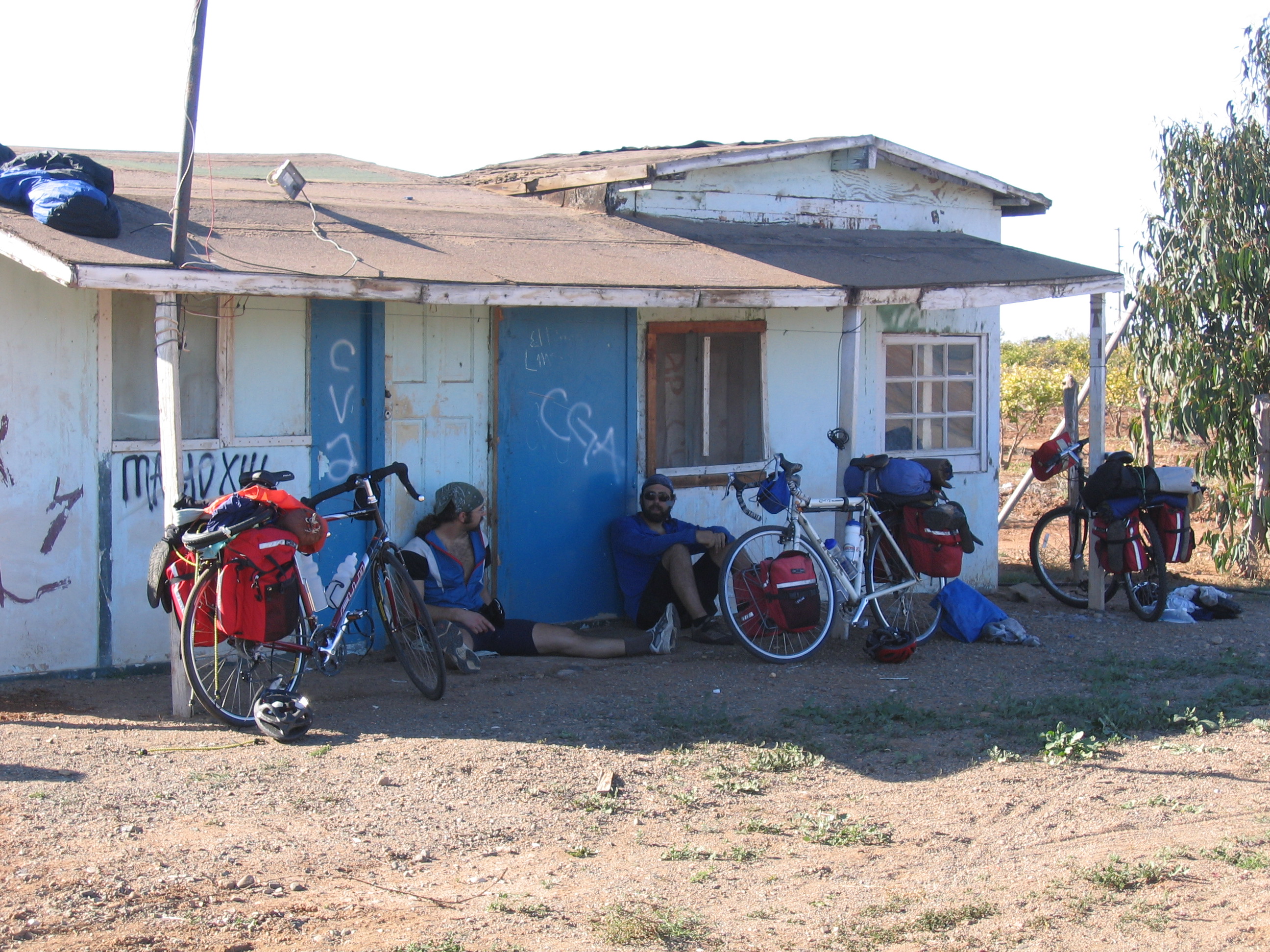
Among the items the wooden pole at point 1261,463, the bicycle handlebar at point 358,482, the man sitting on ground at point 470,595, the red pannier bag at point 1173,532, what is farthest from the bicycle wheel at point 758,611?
the wooden pole at point 1261,463

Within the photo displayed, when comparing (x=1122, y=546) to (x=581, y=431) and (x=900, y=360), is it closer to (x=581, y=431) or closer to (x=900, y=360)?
(x=900, y=360)

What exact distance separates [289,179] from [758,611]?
149 inches

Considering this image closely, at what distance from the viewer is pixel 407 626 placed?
21.1ft

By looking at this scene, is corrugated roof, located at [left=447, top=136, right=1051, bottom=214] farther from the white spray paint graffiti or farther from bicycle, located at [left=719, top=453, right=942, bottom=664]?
bicycle, located at [left=719, top=453, right=942, bottom=664]

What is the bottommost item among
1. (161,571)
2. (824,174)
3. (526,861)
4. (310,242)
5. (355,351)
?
(526,861)

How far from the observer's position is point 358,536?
7520 mm

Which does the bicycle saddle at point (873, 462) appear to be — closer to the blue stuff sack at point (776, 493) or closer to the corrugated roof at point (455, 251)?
the blue stuff sack at point (776, 493)

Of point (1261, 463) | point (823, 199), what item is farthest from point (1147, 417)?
point (823, 199)

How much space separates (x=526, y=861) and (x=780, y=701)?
8.15 feet

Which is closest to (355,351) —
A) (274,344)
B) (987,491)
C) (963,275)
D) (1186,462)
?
(274,344)

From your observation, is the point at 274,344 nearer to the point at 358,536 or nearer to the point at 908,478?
the point at 358,536

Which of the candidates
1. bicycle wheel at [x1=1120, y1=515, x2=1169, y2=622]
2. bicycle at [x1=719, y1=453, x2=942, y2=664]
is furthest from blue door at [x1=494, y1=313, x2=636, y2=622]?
bicycle wheel at [x1=1120, y1=515, x2=1169, y2=622]

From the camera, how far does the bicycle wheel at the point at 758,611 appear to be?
24.3ft

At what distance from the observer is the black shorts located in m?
8.09
